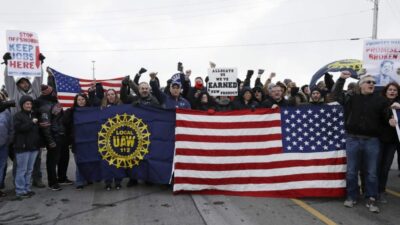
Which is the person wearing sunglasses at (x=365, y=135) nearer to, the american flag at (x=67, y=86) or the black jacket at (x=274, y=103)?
the black jacket at (x=274, y=103)

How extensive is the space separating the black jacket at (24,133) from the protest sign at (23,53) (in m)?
1.63

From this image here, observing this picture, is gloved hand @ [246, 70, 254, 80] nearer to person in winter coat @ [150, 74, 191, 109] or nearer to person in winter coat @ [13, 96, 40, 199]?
person in winter coat @ [150, 74, 191, 109]

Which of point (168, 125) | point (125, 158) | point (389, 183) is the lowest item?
point (389, 183)

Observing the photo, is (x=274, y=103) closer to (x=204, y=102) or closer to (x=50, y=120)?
(x=204, y=102)

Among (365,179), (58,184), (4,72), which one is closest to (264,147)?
(365,179)

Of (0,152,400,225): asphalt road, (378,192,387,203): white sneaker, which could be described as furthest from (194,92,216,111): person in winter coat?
(378,192,387,203): white sneaker

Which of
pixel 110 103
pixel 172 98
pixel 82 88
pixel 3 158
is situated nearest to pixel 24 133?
pixel 3 158

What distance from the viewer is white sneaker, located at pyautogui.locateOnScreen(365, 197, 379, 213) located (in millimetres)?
5632

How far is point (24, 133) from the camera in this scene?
668 centimetres

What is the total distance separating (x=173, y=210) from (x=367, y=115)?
10.1 feet

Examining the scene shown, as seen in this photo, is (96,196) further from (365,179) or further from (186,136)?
(365,179)

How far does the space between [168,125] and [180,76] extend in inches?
91.0

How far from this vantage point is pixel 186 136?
22.3 ft

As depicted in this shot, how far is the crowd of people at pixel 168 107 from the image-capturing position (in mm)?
5809
